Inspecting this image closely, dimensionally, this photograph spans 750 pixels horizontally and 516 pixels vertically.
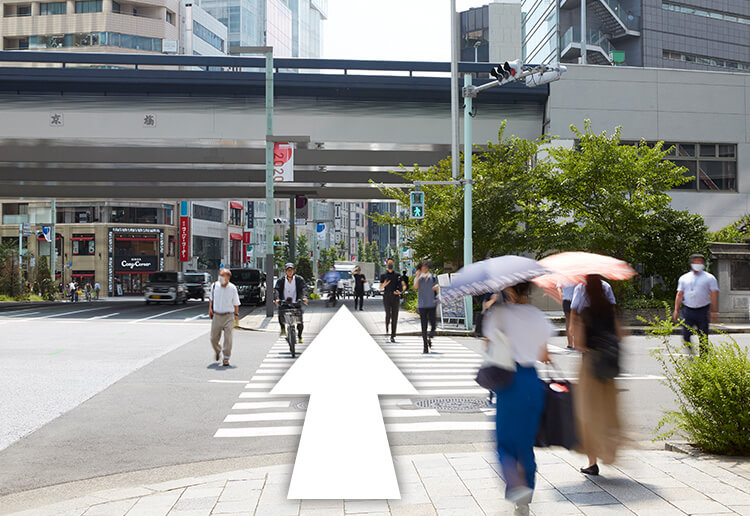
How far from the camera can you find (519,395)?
4238 millimetres

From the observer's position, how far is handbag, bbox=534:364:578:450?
4441 millimetres

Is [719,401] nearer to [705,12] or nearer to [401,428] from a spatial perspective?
[401,428]

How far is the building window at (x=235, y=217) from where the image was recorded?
277 ft

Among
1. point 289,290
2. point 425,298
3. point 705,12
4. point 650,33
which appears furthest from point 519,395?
point 705,12

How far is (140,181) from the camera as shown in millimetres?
36125

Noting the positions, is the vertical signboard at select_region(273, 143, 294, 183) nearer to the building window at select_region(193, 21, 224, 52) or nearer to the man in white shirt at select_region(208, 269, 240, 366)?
the man in white shirt at select_region(208, 269, 240, 366)

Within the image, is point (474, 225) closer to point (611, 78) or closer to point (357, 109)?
point (357, 109)

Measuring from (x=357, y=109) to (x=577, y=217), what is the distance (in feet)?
32.4

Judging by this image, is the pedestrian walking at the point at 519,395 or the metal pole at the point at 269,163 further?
the metal pole at the point at 269,163

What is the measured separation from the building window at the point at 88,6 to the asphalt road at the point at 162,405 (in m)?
A: 56.5

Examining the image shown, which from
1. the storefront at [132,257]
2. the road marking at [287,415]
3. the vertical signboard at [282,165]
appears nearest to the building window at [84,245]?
the storefront at [132,257]

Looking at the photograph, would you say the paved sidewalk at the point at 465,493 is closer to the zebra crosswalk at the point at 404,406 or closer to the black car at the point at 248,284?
the zebra crosswalk at the point at 404,406

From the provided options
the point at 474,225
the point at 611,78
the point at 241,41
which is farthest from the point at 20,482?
the point at 241,41

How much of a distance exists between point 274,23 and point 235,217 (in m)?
40.0
